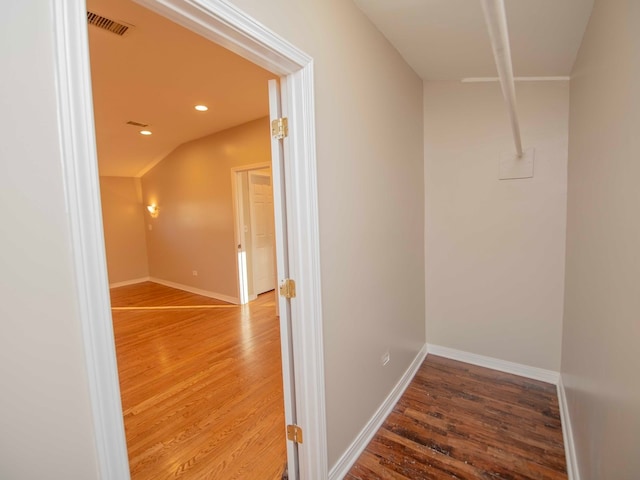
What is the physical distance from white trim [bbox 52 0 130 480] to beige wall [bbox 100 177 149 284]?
21.4ft

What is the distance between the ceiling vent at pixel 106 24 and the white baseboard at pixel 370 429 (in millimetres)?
3083

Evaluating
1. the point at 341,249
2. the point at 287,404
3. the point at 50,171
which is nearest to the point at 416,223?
the point at 341,249

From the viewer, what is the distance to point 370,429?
1.96m

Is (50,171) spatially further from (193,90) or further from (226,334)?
(226,334)

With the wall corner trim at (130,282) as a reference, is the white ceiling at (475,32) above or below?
above

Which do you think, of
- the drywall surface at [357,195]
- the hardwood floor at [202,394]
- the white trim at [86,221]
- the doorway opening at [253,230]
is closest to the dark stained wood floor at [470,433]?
the drywall surface at [357,195]

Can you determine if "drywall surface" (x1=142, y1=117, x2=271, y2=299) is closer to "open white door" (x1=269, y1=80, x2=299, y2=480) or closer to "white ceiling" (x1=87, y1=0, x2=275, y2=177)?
"white ceiling" (x1=87, y1=0, x2=275, y2=177)

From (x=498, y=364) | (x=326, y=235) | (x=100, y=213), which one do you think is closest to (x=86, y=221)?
(x=100, y=213)

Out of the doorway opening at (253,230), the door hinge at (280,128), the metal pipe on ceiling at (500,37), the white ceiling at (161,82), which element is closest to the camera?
the metal pipe on ceiling at (500,37)

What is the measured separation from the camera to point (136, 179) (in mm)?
6527

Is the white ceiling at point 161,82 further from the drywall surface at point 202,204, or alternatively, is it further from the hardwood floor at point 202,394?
the hardwood floor at point 202,394

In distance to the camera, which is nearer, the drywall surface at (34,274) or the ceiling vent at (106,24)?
the drywall surface at (34,274)

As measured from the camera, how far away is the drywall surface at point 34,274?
593 mm

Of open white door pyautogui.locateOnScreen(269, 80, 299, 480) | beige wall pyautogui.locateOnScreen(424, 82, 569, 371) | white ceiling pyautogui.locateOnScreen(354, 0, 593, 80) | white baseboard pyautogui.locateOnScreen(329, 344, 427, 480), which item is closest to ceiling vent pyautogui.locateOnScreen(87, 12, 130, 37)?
open white door pyautogui.locateOnScreen(269, 80, 299, 480)
